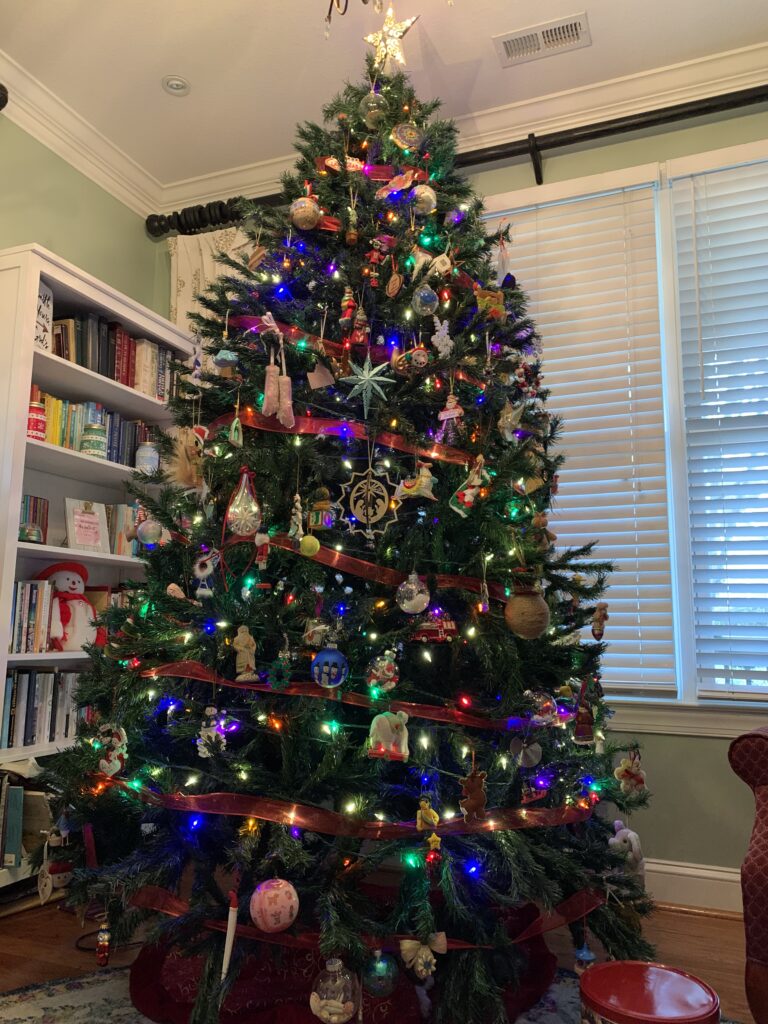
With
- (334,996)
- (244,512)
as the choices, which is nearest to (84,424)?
(244,512)

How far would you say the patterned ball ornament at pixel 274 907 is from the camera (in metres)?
1.20

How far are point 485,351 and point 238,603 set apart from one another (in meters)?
0.82

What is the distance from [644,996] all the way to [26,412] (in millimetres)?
2066

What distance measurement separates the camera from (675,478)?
238cm

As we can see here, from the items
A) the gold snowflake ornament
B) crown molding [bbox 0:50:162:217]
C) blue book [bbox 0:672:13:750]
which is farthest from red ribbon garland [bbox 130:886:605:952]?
crown molding [bbox 0:50:162:217]

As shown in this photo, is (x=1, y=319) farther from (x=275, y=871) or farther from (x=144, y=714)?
(x=275, y=871)

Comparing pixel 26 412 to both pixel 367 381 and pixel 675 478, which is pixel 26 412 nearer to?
pixel 367 381

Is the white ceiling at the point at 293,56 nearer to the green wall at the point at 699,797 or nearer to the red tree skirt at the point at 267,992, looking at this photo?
the green wall at the point at 699,797

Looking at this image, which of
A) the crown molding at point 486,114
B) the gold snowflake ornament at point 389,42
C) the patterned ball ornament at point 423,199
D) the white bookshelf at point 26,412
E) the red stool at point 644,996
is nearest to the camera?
the red stool at point 644,996

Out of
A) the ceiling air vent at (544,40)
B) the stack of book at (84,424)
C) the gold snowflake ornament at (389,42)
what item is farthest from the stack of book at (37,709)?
the ceiling air vent at (544,40)

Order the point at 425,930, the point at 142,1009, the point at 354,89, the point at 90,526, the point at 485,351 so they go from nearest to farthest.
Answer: the point at 425,930 < the point at 142,1009 < the point at 485,351 < the point at 354,89 < the point at 90,526

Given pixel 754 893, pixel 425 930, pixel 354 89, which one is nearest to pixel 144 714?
pixel 425 930

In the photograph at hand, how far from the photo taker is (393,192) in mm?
1701

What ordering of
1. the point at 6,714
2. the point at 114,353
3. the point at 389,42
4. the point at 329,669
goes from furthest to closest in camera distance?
the point at 114,353 < the point at 6,714 < the point at 389,42 < the point at 329,669
